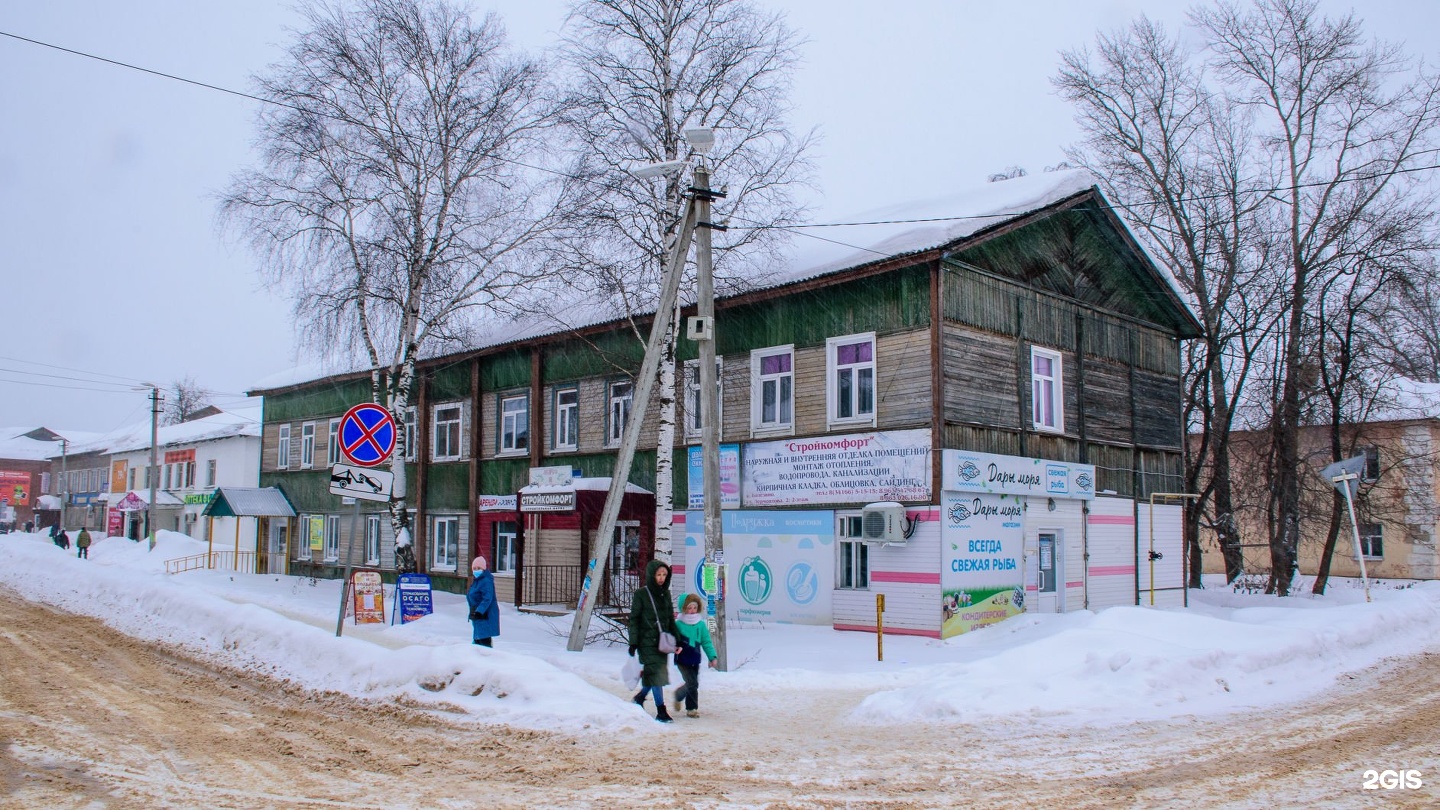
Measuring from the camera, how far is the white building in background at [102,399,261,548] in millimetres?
47062

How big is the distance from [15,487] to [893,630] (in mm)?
98755

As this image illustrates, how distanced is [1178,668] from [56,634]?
1560cm

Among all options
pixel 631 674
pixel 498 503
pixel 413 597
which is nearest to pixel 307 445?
pixel 498 503

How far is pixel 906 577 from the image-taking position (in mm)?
17781

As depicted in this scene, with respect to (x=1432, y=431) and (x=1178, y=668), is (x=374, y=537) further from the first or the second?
(x=1432, y=431)

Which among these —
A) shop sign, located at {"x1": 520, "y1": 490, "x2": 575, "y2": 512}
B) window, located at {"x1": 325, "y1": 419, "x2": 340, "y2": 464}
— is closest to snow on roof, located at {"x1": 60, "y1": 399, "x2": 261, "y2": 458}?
window, located at {"x1": 325, "y1": 419, "x2": 340, "y2": 464}

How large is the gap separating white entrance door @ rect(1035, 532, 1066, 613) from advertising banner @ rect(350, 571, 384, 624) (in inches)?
457

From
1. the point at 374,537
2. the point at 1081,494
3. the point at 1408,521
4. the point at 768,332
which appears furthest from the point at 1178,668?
the point at 1408,521

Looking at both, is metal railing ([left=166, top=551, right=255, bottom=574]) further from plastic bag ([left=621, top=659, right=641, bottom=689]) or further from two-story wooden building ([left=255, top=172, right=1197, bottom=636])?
plastic bag ([left=621, top=659, right=641, bottom=689])

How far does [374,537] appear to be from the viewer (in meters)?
31.5

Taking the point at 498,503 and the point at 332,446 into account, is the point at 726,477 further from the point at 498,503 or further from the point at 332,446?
the point at 332,446

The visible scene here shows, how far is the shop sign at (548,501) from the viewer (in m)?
21.5

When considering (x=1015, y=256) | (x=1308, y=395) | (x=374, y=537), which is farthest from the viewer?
(x=374, y=537)

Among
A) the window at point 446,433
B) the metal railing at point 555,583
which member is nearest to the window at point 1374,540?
the metal railing at point 555,583
